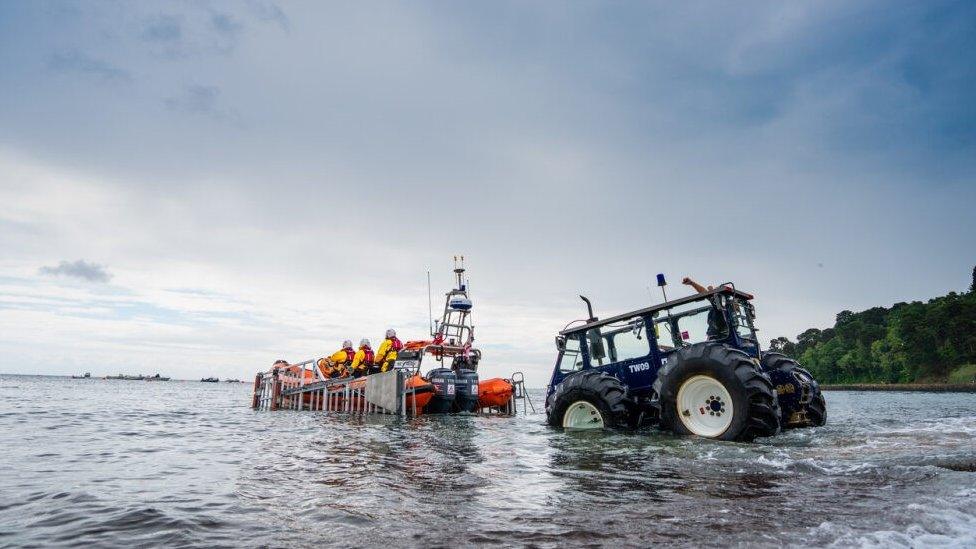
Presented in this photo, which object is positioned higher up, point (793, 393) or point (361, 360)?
point (361, 360)

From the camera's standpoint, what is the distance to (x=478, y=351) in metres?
21.1

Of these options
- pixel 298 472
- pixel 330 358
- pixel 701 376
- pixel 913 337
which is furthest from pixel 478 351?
pixel 913 337

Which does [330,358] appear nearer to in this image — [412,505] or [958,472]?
[412,505]

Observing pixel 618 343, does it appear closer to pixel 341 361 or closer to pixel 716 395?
pixel 716 395

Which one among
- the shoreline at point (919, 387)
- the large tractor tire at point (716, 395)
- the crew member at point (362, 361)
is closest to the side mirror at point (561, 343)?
the large tractor tire at point (716, 395)

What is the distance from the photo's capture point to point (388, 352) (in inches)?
770

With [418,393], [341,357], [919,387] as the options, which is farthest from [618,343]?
[919,387]

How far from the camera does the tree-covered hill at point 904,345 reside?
7138 cm

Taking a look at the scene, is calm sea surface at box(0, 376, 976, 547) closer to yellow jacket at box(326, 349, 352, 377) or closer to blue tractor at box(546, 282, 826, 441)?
blue tractor at box(546, 282, 826, 441)

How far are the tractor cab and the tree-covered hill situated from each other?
6545 cm

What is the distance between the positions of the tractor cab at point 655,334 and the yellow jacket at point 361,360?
1056 centimetres

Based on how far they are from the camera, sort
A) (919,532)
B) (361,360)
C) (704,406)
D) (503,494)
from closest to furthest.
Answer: (919,532) → (503,494) → (704,406) → (361,360)

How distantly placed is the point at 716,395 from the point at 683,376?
58 centimetres

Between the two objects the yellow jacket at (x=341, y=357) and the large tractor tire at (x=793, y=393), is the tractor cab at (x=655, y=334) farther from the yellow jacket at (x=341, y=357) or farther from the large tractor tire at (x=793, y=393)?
the yellow jacket at (x=341, y=357)
